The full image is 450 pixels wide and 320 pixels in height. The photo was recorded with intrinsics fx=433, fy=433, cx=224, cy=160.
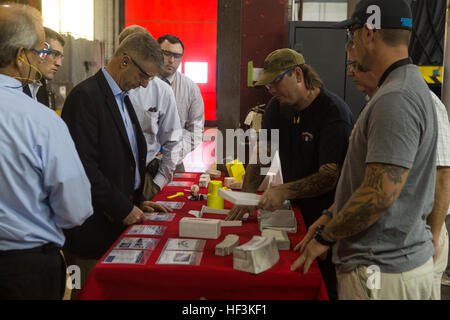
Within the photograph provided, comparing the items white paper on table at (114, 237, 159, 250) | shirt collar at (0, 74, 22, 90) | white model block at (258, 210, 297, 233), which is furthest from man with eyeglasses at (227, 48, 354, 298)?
shirt collar at (0, 74, 22, 90)

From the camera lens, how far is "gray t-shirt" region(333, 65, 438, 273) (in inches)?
49.3

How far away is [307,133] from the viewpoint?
2363 mm

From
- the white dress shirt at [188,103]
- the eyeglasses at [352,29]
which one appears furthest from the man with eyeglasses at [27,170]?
the white dress shirt at [188,103]

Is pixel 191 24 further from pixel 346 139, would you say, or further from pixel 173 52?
pixel 346 139

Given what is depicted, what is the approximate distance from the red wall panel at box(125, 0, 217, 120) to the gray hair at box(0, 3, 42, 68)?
3927mm

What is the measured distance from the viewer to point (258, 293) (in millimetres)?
1604

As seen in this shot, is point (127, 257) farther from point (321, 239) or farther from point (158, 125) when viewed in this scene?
point (158, 125)

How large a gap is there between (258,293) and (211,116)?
155 inches

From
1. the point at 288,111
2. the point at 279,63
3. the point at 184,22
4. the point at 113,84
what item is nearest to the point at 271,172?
the point at 288,111

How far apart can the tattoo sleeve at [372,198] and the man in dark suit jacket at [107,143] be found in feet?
3.84

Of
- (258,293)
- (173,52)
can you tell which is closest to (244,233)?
(258,293)

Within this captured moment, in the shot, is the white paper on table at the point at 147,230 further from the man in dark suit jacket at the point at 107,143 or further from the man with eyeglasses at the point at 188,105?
the man with eyeglasses at the point at 188,105

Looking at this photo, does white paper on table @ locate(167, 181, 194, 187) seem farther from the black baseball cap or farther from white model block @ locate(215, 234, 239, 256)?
the black baseball cap

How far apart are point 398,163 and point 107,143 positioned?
152 centimetres
